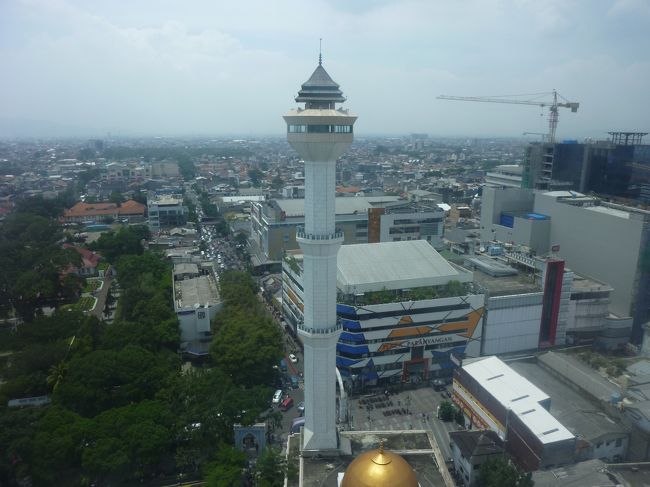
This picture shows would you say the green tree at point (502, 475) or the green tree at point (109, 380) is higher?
the green tree at point (109, 380)

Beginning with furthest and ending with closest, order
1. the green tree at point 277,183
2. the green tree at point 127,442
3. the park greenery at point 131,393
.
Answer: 1. the green tree at point 277,183
2. the park greenery at point 131,393
3. the green tree at point 127,442

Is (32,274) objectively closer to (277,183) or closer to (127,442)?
(127,442)

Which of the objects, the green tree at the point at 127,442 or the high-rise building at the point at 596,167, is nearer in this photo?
the green tree at the point at 127,442

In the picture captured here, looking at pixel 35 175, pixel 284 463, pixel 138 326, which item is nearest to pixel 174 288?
pixel 138 326

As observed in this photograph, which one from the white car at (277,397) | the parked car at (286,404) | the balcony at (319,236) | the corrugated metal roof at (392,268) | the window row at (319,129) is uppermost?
the window row at (319,129)

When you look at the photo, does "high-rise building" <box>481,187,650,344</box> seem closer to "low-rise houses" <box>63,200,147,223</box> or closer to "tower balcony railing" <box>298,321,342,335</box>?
"tower balcony railing" <box>298,321,342,335</box>

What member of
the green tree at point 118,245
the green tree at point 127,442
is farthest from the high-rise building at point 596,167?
the green tree at point 127,442

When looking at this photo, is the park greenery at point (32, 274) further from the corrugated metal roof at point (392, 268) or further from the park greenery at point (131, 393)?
the corrugated metal roof at point (392, 268)

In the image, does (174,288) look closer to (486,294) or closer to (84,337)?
(84,337)
